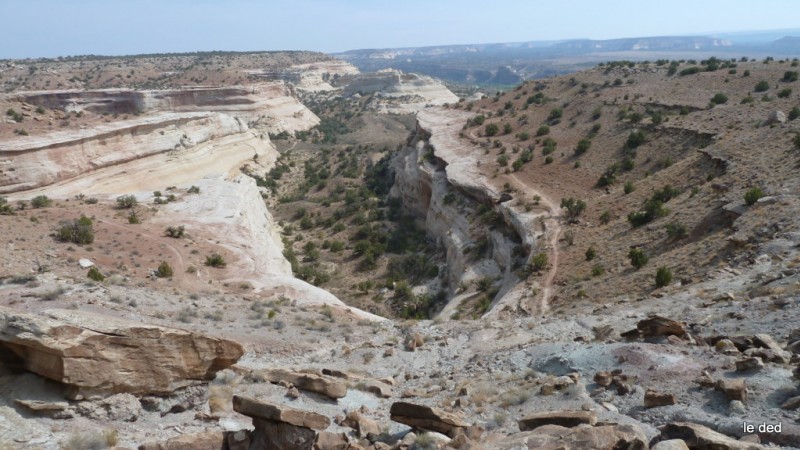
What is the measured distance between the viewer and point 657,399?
26.0 feet

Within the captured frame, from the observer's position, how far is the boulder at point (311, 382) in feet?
30.8

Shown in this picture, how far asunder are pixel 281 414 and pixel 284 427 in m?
0.27

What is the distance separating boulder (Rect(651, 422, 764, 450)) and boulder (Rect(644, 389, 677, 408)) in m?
1.24

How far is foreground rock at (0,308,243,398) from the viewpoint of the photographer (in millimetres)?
6891

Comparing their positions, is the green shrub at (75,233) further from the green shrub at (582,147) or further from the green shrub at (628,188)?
Result: the green shrub at (582,147)

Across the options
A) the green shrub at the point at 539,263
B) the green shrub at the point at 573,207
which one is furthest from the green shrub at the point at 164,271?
the green shrub at the point at 573,207

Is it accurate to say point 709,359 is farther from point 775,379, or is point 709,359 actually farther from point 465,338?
point 465,338

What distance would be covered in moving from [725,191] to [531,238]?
7347mm

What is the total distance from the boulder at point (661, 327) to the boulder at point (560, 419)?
3.88 m

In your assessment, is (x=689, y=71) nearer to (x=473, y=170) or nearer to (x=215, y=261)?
(x=473, y=170)

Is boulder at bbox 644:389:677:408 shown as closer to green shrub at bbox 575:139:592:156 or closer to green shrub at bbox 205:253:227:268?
green shrub at bbox 205:253:227:268

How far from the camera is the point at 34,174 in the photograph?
2914 centimetres

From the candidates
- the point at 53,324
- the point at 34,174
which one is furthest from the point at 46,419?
the point at 34,174

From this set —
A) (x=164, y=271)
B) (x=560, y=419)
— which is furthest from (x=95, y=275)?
(x=560, y=419)
